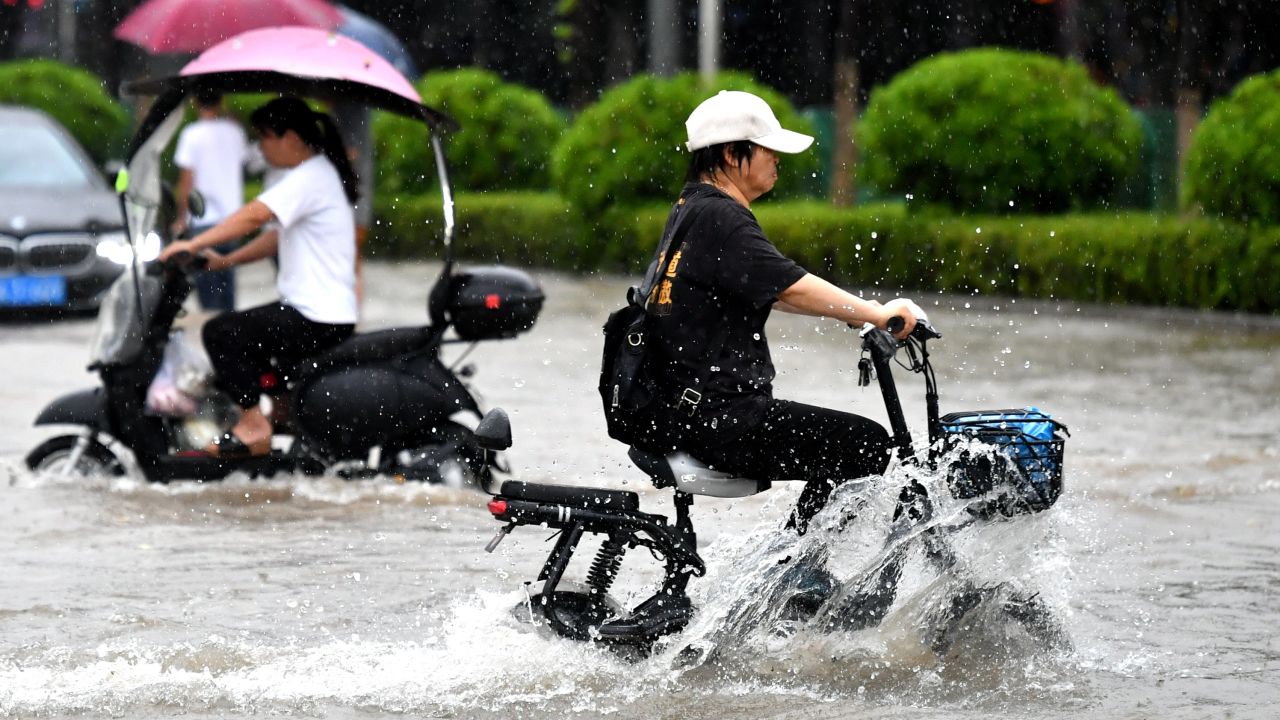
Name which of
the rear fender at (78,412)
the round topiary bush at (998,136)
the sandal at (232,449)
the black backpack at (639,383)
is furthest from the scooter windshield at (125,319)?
the round topiary bush at (998,136)

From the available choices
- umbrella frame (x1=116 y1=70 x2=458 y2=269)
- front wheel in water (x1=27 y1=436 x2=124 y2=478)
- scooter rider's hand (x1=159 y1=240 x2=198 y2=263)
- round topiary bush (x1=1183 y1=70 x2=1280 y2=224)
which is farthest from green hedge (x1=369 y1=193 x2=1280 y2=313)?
front wheel in water (x1=27 y1=436 x2=124 y2=478)

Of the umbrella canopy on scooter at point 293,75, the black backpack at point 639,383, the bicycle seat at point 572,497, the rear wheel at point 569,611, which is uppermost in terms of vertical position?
the umbrella canopy on scooter at point 293,75

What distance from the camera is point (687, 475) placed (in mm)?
5488

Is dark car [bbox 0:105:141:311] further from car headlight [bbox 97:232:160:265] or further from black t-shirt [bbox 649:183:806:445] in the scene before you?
black t-shirt [bbox 649:183:806:445]

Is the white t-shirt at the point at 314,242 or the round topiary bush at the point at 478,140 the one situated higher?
the white t-shirt at the point at 314,242

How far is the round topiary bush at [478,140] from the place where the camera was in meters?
25.6

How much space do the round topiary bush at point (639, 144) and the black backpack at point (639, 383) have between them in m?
15.8

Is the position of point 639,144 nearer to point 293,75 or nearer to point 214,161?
point 214,161

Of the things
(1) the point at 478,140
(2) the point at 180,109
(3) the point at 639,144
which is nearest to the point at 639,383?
(2) the point at 180,109

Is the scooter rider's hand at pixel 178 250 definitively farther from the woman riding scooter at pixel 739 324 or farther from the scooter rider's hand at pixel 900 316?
the scooter rider's hand at pixel 900 316

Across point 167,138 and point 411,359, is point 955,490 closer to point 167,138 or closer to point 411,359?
point 411,359

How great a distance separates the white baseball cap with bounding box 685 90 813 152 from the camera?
5520 millimetres

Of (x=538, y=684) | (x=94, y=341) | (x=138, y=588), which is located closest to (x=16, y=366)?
(x=94, y=341)

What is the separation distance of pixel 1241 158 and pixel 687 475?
1163 centimetres
